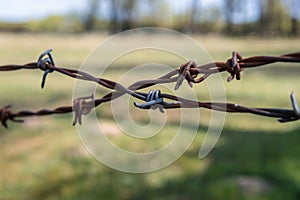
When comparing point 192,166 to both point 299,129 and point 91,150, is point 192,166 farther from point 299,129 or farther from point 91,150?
point 299,129

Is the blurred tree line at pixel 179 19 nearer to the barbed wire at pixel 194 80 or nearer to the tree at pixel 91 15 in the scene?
the tree at pixel 91 15

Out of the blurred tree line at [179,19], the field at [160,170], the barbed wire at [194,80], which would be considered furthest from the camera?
the blurred tree line at [179,19]

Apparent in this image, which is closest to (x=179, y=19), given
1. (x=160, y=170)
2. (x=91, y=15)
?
(x=91, y=15)

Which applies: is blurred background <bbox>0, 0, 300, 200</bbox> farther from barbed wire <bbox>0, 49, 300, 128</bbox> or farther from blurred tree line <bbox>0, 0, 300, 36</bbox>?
blurred tree line <bbox>0, 0, 300, 36</bbox>

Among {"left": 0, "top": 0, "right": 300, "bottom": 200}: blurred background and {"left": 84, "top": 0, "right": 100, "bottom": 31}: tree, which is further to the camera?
{"left": 84, "top": 0, "right": 100, "bottom": 31}: tree

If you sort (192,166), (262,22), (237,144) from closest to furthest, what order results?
(192,166), (237,144), (262,22)

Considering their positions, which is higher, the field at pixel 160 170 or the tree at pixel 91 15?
the field at pixel 160 170

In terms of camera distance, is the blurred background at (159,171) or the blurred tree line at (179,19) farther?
the blurred tree line at (179,19)

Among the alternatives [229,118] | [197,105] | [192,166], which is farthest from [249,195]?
[229,118]

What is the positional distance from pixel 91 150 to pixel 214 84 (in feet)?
5.81

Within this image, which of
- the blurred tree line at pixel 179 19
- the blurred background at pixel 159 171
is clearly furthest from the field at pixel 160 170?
the blurred tree line at pixel 179 19

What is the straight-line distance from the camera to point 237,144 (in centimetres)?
290

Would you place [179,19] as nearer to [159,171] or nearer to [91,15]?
[91,15]

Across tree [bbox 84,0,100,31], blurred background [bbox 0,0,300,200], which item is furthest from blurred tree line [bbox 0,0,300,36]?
blurred background [bbox 0,0,300,200]
